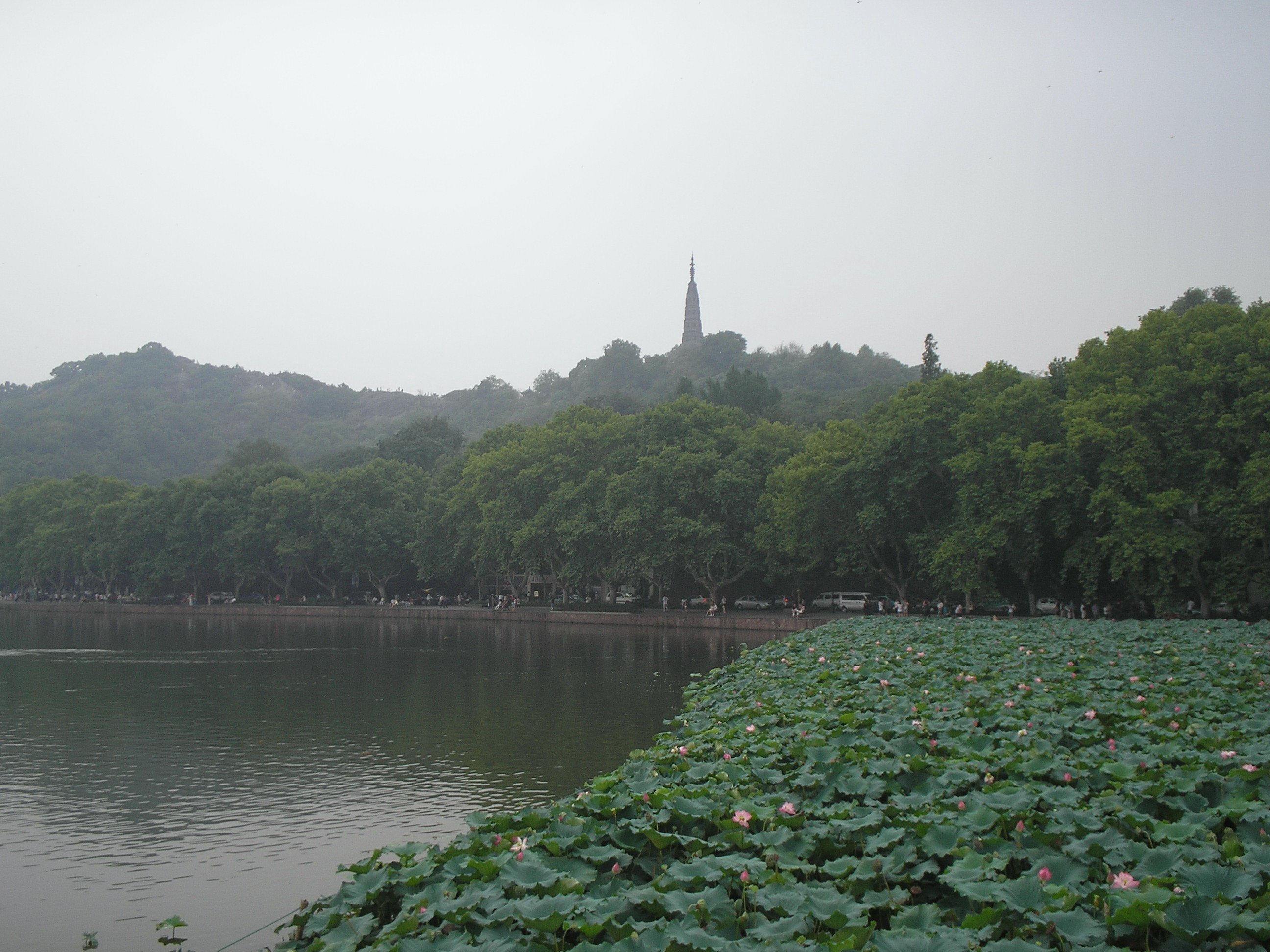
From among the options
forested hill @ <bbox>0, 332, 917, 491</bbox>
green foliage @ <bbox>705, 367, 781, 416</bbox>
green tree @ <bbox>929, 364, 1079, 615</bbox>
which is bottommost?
green tree @ <bbox>929, 364, 1079, 615</bbox>

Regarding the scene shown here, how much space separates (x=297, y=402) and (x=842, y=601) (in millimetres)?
149590

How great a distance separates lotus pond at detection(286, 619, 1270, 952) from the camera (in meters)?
4.90

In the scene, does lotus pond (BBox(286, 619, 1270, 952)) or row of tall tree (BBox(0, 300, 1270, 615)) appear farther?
row of tall tree (BBox(0, 300, 1270, 615))

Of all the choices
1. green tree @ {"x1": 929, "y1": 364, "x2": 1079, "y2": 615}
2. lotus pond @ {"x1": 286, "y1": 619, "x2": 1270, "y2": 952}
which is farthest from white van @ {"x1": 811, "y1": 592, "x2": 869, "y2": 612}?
lotus pond @ {"x1": 286, "y1": 619, "x2": 1270, "y2": 952}

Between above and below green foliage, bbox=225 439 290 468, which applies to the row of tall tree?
below

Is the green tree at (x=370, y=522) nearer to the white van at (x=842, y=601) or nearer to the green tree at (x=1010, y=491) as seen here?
the white van at (x=842, y=601)

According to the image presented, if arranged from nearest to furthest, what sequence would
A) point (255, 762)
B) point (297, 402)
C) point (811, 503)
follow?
point (255, 762) → point (811, 503) → point (297, 402)

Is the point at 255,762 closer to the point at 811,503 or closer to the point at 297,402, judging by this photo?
the point at 811,503

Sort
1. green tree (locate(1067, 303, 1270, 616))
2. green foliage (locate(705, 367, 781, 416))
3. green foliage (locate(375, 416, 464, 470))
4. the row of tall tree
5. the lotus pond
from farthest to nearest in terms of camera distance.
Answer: green foliage (locate(375, 416, 464, 470)) → green foliage (locate(705, 367, 781, 416)) → the row of tall tree → green tree (locate(1067, 303, 1270, 616)) → the lotus pond

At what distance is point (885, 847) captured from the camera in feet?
20.7

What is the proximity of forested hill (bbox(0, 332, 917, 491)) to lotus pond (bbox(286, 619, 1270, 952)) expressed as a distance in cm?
7062

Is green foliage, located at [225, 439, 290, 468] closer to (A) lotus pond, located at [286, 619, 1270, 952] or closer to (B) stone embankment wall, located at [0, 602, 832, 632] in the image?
(B) stone embankment wall, located at [0, 602, 832, 632]

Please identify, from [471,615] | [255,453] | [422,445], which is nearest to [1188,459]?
[471,615]

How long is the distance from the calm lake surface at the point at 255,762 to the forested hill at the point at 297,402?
2218 inches
